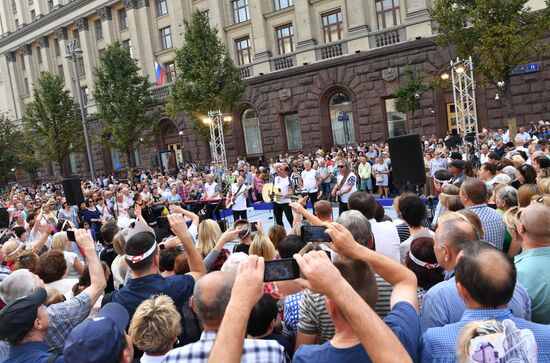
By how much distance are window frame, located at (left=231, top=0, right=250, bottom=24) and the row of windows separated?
614 cm

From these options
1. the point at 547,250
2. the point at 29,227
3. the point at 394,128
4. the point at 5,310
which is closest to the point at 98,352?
the point at 5,310

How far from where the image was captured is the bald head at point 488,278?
210 cm

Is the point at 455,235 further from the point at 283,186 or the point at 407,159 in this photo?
the point at 283,186

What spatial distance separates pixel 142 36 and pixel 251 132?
1327 centimetres

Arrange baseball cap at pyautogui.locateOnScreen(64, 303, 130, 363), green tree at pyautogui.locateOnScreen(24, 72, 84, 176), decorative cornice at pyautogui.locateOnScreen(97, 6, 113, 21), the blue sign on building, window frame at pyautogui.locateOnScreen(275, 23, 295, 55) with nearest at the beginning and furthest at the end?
baseball cap at pyautogui.locateOnScreen(64, 303, 130, 363)
the blue sign on building
window frame at pyautogui.locateOnScreen(275, 23, 295, 55)
green tree at pyautogui.locateOnScreen(24, 72, 84, 176)
decorative cornice at pyautogui.locateOnScreen(97, 6, 113, 21)

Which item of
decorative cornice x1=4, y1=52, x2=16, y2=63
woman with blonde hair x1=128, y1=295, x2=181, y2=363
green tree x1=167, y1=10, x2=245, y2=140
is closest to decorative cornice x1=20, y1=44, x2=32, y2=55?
decorative cornice x1=4, y1=52, x2=16, y2=63

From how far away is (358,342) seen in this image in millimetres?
1809

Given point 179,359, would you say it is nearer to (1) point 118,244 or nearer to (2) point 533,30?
(1) point 118,244

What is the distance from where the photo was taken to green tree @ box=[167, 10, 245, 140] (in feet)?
83.3

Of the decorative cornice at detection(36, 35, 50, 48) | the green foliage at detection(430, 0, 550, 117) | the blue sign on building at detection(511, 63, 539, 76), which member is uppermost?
the decorative cornice at detection(36, 35, 50, 48)

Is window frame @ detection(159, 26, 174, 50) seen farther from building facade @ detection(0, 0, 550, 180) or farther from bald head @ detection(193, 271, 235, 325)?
bald head @ detection(193, 271, 235, 325)

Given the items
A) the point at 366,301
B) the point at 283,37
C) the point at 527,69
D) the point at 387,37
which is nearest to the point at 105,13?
the point at 283,37

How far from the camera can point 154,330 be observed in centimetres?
253

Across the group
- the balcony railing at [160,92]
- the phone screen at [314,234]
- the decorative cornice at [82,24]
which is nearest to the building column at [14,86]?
the decorative cornice at [82,24]
